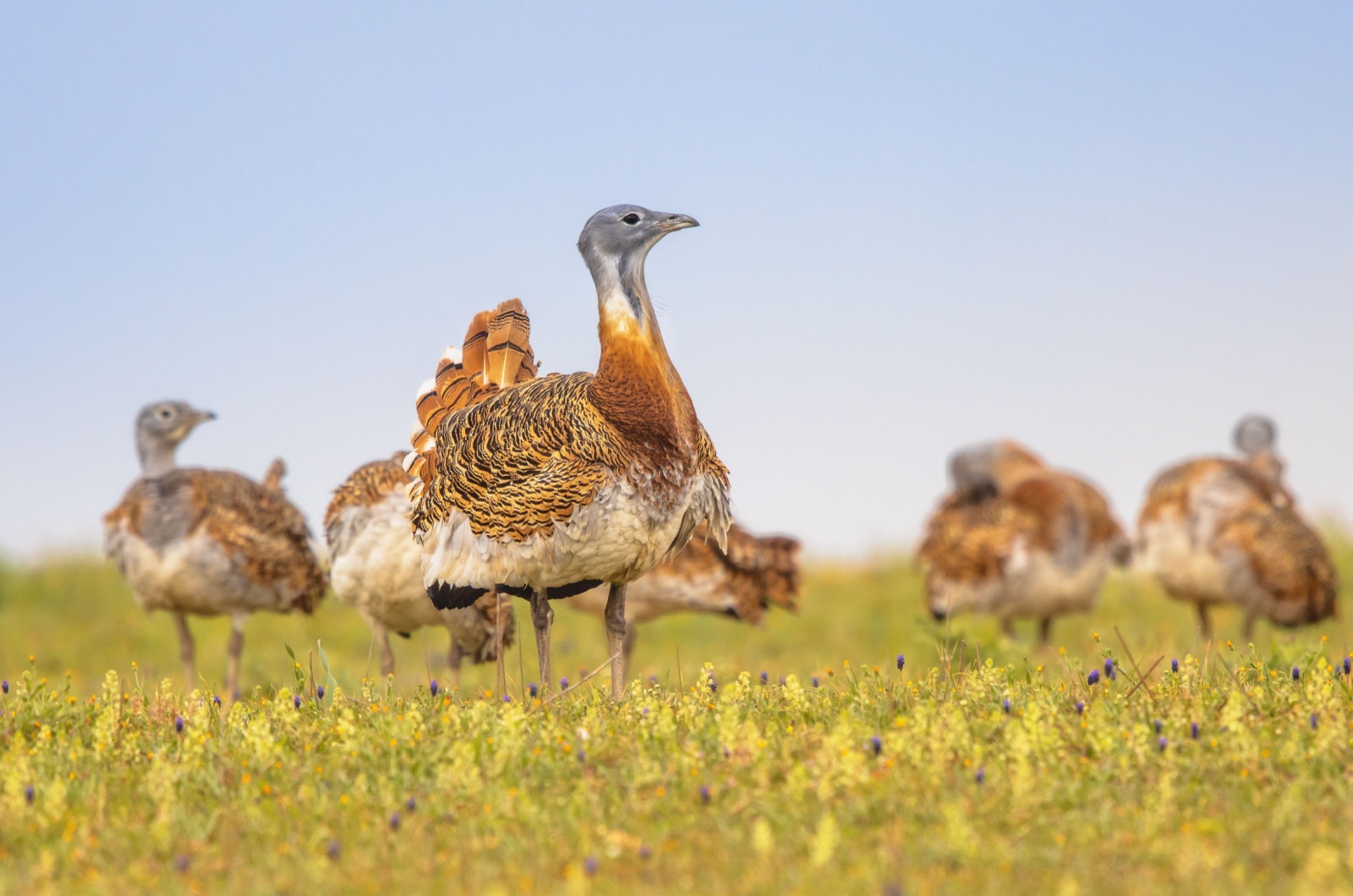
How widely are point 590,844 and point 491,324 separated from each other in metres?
4.30

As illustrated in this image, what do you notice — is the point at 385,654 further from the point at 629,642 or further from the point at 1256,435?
the point at 1256,435

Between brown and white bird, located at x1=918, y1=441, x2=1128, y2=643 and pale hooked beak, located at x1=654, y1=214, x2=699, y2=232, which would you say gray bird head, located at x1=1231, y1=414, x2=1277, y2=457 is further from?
pale hooked beak, located at x1=654, y1=214, x2=699, y2=232

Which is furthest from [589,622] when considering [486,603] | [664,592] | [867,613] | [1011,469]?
[486,603]

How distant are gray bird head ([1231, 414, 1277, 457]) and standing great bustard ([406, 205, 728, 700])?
1097 centimetres

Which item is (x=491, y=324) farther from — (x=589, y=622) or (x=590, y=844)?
(x=589, y=622)

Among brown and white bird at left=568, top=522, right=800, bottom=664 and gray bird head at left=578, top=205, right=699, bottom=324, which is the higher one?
gray bird head at left=578, top=205, right=699, bottom=324

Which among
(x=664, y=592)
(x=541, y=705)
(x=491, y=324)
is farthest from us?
(x=664, y=592)

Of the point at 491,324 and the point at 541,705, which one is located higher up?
the point at 491,324

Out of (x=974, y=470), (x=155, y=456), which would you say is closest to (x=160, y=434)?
(x=155, y=456)

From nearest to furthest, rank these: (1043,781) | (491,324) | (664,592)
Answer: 1. (1043,781)
2. (491,324)
3. (664,592)

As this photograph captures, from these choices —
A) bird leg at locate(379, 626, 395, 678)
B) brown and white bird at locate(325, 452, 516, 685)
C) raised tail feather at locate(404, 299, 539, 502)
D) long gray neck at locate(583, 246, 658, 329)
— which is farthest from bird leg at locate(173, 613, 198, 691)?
long gray neck at locate(583, 246, 658, 329)

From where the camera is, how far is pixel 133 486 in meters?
12.1

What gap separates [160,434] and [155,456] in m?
0.19

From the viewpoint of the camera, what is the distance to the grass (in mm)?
4469
